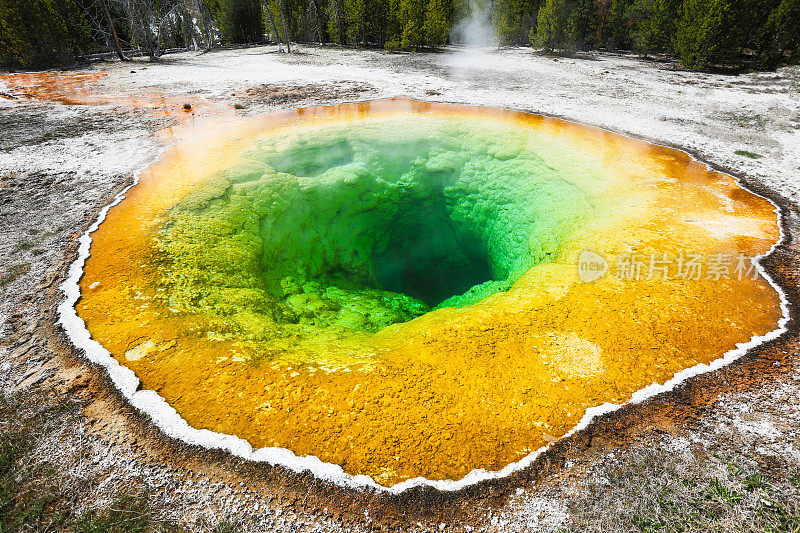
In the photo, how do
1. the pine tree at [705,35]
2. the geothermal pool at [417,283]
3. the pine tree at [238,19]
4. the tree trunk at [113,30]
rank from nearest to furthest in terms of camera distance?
the geothermal pool at [417,283], the pine tree at [705,35], the tree trunk at [113,30], the pine tree at [238,19]

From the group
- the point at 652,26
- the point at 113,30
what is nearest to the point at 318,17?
the point at 113,30

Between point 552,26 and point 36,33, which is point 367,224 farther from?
point 552,26

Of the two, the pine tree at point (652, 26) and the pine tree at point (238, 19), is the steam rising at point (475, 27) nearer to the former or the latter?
the pine tree at point (652, 26)

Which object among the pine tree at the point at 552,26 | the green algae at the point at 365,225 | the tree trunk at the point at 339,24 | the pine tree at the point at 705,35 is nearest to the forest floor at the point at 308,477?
the green algae at the point at 365,225

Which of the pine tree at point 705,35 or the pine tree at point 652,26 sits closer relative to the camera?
the pine tree at point 705,35

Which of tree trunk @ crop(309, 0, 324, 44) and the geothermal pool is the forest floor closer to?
the geothermal pool

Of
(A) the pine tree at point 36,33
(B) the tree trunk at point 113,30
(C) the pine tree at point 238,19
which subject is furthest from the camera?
(C) the pine tree at point 238,19

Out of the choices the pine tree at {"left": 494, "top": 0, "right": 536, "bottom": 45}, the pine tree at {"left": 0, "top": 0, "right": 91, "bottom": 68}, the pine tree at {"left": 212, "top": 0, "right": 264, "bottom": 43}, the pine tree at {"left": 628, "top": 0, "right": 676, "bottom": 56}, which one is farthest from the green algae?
the pine tree at {"left": 212, "top": 0, "right": 264, "bottom": 43}
